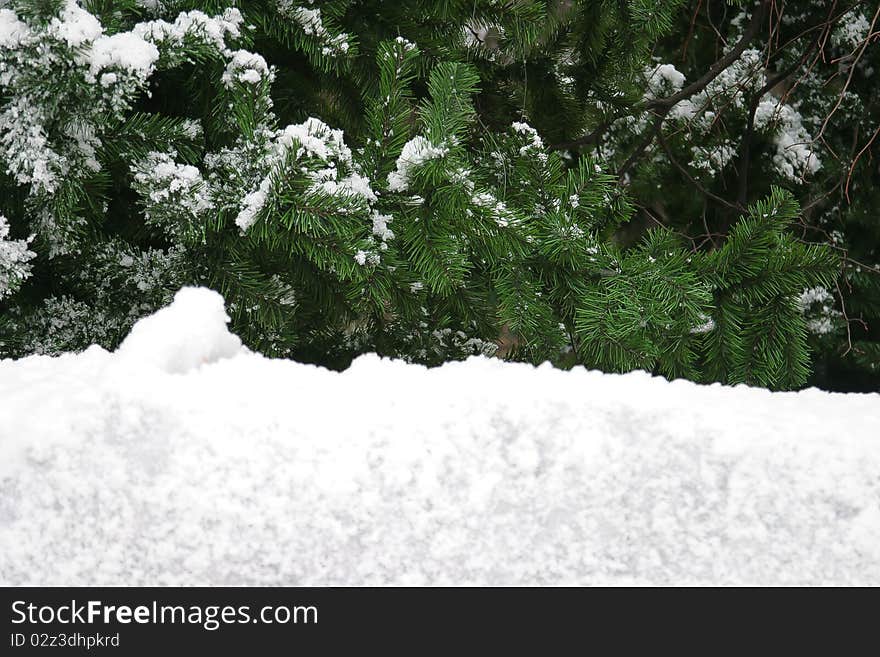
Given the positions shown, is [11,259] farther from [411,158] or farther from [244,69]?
[411,158]

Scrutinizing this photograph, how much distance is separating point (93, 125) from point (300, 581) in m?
0.70

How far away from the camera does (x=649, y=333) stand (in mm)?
1177

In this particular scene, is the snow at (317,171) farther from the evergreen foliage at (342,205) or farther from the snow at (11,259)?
the snow at (11,259)

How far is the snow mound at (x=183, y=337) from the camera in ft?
2.27

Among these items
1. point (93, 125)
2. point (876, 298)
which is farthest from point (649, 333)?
point (876, 298)

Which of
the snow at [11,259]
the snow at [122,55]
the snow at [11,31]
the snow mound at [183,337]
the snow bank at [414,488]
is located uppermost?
the snow at [11,31]

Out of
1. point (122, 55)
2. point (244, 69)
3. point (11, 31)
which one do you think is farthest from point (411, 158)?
point (11, 31)

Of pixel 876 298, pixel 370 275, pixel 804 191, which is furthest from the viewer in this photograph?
pixel 804 191

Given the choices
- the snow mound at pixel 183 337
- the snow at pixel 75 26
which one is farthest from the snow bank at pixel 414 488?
the snow at pixel 75 26

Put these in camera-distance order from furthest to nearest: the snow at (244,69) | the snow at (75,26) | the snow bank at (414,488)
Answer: the snow at (244,69), the snow at (75,26), the snow bank at (414,488)

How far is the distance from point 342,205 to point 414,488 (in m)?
0.47

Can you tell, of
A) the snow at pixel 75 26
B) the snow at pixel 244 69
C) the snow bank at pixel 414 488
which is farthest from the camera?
the snow at pixel 244 69

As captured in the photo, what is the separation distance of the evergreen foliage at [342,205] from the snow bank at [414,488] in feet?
1.34

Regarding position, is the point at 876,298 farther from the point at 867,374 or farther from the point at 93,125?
the point at 93,125
